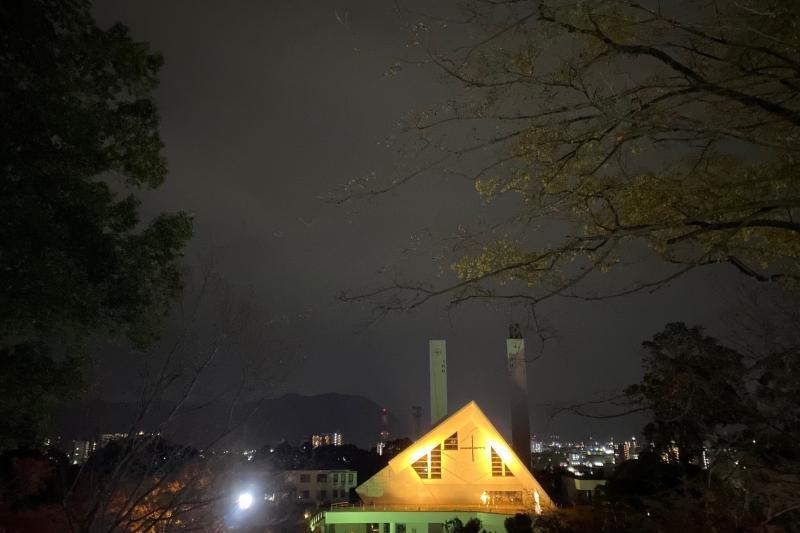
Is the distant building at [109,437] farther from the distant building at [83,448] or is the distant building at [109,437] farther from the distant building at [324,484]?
the distant building at [324,484]

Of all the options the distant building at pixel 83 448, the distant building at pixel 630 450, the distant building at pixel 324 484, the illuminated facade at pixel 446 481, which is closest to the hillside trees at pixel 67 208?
the distant building at pixel 83 448

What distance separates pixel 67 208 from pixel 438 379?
29304 millimetres

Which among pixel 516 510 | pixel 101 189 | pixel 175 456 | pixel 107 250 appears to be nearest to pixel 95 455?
pixel 175 456

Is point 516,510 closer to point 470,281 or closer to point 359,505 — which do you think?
point 359,505

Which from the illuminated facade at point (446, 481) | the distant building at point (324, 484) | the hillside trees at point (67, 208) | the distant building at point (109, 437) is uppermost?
the hillside trees at point (67, 208)

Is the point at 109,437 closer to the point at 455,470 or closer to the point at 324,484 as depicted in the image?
the point at 455,470

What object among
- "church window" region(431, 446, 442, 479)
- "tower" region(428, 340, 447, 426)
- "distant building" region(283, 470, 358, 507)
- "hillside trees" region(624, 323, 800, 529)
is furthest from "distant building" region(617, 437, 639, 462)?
"distant building" region(283, 470, 358, 507)

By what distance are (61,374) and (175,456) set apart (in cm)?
175

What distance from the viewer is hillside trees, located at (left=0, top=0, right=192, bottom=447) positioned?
15.1 ft

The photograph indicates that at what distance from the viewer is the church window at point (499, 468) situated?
69.5 feet

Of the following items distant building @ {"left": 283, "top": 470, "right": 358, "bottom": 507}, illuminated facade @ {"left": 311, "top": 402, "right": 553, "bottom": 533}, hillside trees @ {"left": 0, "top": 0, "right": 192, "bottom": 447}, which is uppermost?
hillside trees @ {"left": 0, "top": 0, "right": 192, "bottom": 447}

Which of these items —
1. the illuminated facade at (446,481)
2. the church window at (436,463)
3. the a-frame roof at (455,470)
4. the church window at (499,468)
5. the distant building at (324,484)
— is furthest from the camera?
the distant building at (324,484)

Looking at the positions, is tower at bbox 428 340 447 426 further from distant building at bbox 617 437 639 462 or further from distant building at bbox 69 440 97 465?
distant building at bbox 69 440 97 465

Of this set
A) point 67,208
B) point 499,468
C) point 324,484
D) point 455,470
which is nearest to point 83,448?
point 67,208
